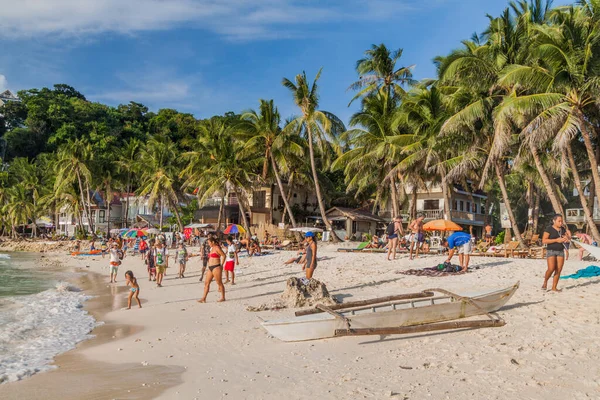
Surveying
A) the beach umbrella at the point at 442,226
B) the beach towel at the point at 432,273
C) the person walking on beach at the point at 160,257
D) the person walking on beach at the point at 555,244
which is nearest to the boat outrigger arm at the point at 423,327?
the person walking on beach at the point at 555,244

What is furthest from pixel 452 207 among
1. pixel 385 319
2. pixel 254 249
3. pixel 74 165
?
pixel 385 319

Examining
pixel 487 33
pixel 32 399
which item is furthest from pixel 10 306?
pixel 487 33

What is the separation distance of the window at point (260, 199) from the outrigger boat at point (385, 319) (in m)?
37.0

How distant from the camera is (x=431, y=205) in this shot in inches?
1718

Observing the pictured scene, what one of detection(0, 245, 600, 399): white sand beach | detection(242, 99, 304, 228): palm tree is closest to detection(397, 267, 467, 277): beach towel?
detection(0, 245, 600, 399): white sand beach

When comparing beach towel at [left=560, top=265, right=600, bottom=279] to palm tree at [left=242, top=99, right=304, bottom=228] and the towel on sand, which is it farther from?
palm tree at [left=242, top=99, right=304, bottom=228]

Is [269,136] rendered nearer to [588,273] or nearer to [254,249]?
[254,249]

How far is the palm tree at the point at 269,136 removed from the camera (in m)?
34.3

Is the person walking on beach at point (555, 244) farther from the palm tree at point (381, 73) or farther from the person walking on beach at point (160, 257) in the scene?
the palm tree at point (381, 73)

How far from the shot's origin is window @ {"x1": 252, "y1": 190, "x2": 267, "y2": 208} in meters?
45.1

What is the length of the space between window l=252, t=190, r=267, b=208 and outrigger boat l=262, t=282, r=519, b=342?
3701 cm

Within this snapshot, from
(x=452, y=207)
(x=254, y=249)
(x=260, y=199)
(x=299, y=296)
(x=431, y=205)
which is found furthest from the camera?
(x=260, y=199)

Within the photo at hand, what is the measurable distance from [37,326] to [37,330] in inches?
17.8

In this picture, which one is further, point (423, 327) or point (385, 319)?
point (385, 319)
